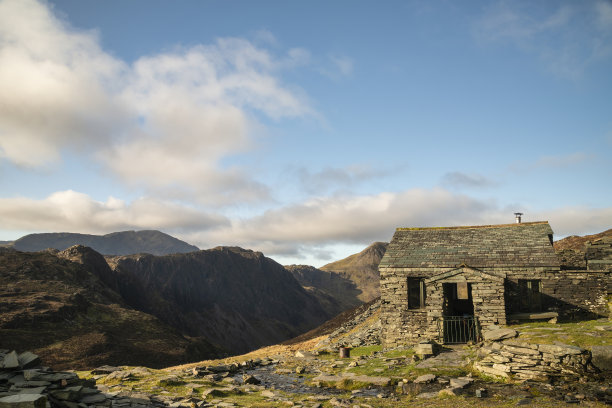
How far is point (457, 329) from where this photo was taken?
76.7 feet

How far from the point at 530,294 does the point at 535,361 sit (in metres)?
11.1

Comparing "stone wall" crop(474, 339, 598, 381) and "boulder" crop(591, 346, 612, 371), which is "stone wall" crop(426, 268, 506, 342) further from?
"boulder" crop(591, 346, 612, 371)

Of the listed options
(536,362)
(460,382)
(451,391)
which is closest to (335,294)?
(460,382)

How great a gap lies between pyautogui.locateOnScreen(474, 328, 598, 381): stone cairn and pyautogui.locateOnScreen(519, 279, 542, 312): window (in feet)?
30.5

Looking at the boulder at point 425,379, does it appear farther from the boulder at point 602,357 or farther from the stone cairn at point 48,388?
the stone cairn at point 48,388

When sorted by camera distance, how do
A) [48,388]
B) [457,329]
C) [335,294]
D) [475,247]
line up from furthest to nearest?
[335,294]
[475,247]
[457,329]
[48,388]

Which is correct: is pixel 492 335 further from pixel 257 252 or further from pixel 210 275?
pixel 257 252

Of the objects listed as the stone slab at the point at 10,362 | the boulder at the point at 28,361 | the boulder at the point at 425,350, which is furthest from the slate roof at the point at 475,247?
the stone slab at the point at 10,362

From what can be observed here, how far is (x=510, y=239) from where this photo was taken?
26828mm

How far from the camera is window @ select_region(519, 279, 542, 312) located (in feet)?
76.8

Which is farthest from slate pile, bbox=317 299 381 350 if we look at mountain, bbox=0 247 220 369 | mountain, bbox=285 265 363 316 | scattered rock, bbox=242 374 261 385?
mountain, bbox=285 265 363 316

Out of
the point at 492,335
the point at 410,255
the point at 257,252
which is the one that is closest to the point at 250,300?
the point at 257,252

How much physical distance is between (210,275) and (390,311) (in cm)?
11369

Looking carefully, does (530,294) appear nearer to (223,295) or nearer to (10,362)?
(10,362)
